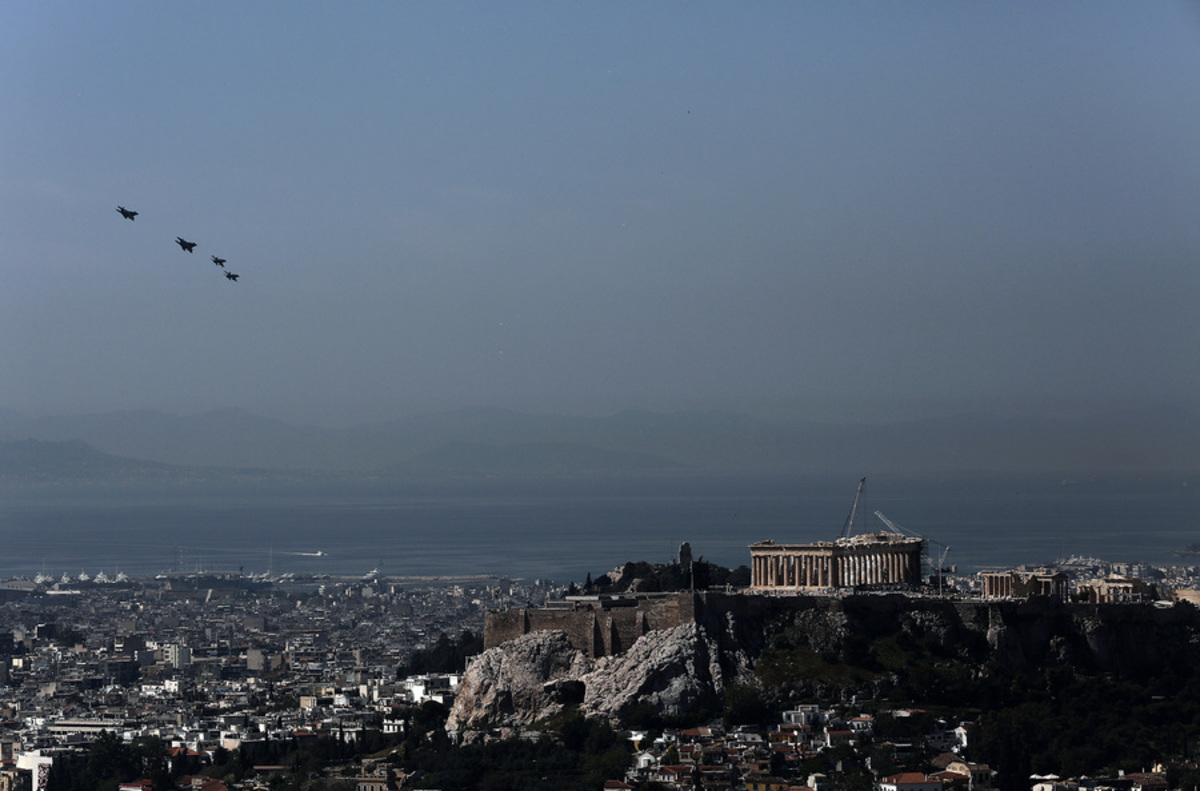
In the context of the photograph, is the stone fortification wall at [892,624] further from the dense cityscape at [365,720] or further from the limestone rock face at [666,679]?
the dense cityscape at [365,720]

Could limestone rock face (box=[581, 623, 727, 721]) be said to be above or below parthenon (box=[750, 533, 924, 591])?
below

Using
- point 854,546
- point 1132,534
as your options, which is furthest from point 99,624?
point 854,546

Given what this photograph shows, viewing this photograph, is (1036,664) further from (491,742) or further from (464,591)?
(464,591)

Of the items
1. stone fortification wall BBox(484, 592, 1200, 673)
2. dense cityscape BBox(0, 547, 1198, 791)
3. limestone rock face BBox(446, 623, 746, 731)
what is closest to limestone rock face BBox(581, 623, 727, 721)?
limestone rock face BBox(446, 623, 746, 731)

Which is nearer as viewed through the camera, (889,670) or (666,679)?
(666,679)

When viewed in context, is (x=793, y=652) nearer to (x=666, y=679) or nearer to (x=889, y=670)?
(x=889, y=670)

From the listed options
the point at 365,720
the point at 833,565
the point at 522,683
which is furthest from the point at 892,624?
the point at 365,720

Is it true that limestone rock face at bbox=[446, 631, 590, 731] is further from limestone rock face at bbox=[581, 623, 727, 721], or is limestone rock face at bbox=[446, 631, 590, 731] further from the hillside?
limestone rock face at bbox=[581, 623, 727, 721]
